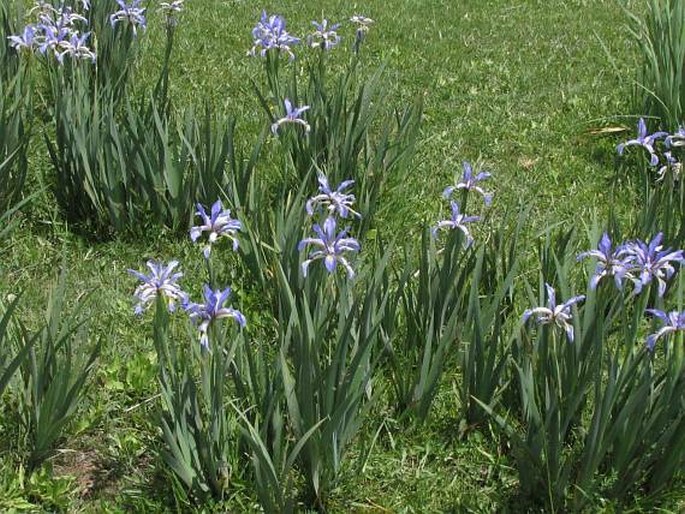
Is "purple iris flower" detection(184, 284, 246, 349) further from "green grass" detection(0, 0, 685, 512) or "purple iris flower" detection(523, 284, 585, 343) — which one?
"purple iris flower" detection(523, 284, 585, 343)

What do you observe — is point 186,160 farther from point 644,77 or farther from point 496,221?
point 644,77

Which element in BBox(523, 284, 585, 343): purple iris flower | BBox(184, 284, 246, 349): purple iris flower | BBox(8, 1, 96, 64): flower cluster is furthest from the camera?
BBox(8, 1, 96, 64): flower cluster

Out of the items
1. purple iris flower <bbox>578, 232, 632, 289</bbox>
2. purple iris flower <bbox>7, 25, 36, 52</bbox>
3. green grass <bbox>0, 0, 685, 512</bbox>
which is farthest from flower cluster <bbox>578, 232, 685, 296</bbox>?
purple iris flower <bbox>7, 25, 36, 52</bbox>

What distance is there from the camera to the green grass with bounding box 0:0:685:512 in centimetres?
249

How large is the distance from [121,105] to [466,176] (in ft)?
5.81

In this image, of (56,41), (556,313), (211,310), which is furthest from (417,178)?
(211,310)

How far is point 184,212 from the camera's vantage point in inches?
141

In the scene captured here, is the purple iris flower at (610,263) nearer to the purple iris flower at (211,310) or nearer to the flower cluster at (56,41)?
the purple iris flower at (211,310)

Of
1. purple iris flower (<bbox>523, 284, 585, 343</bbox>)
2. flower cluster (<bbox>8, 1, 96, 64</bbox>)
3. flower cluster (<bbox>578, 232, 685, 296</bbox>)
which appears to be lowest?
purple iris flower (<bbox>523, 284, 585, 343</bbox>)

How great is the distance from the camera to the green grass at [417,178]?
8.16ft

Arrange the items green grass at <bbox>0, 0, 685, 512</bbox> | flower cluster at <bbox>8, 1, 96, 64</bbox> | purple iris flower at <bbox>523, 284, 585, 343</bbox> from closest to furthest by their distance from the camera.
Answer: purple iris flower at <bbox>523, 284, 585, 343</bbox>
green grass at <bbox>0, 0, 685, 512</bbox>
flower cluster at <bbox>8, 1, 96, 64</bbox>

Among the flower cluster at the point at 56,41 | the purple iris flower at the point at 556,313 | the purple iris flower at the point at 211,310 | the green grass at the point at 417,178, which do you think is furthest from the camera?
the flower cluster at the point at 56,41

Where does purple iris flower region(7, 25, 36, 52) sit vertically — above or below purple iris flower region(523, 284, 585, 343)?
above

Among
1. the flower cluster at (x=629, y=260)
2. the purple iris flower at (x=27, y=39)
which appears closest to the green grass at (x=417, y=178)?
the purple iris flower at (x=27, y=39)
